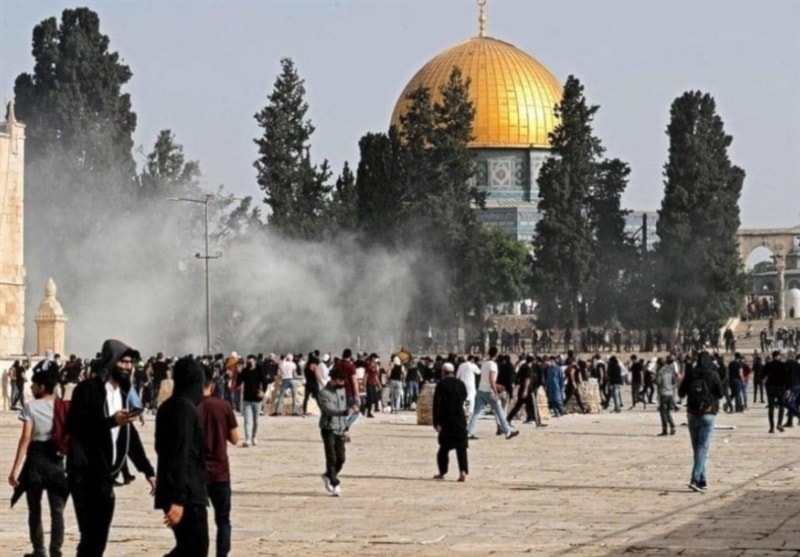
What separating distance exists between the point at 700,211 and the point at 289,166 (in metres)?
13.3

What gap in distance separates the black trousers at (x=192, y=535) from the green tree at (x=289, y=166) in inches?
A: 1964

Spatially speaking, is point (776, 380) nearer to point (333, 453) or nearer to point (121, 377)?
point (333, 453)

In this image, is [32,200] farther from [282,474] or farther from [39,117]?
[282,474]

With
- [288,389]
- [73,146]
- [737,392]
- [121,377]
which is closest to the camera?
[121,377]

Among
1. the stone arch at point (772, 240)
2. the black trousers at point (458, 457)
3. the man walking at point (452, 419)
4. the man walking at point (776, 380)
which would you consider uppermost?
the stone arch at point (772, 240)

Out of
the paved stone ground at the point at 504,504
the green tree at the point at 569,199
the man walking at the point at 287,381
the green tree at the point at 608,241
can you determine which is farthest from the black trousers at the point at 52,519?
the green tree at the point at 608,241

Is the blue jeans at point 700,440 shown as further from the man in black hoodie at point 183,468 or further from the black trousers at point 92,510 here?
the man in black hoodie at point 183,468

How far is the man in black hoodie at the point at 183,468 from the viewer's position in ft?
30.2

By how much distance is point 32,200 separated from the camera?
5791 cm

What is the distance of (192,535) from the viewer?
362 inches

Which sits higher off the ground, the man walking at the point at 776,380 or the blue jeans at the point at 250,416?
the man walking at the point at 776,380

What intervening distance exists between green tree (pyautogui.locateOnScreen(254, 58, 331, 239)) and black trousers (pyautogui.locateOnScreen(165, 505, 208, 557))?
164ft

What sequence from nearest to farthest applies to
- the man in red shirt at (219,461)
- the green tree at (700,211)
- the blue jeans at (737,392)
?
the man in red shirt at (219,461) < the blue jeans at (737,392) < the green tree at (700,211)

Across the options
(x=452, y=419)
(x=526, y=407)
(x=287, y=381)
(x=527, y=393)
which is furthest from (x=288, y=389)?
(x=452, y=419)
